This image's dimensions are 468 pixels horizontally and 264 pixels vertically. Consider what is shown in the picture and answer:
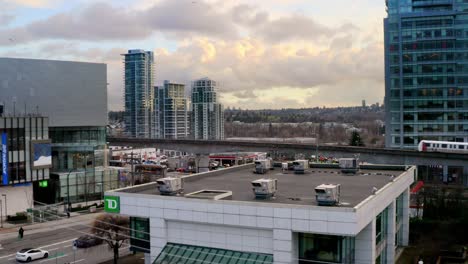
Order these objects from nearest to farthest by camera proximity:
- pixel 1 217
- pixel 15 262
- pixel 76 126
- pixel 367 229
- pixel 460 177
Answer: pixel 367 229, pixel 15 262, pixel 1 217, pixel 76 126, pixel 460 177

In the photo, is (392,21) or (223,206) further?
(392,21)

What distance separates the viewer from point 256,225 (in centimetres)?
2233

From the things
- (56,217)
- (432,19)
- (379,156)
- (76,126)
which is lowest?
(56,217)

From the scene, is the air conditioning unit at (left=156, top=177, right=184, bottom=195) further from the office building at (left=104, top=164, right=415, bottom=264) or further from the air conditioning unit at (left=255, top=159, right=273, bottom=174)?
the air conditioning unit at (left=255, top=159, right=273, bottom=174)

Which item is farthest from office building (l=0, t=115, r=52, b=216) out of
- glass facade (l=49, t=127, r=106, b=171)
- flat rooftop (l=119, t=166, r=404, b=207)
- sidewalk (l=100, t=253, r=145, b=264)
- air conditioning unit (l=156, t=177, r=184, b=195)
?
air conditioning unit (l=156, t=177, r=184, b=195)

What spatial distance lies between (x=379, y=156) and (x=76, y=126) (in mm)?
Answer: 43206

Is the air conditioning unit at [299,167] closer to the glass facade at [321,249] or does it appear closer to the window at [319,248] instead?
the glass facade at [321,249]

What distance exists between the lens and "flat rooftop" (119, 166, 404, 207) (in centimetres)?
2645

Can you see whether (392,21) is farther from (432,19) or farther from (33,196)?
(33,196)

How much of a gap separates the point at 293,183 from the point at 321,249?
10.0m

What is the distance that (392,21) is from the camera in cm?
9819

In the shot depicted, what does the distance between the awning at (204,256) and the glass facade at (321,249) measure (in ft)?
5.07

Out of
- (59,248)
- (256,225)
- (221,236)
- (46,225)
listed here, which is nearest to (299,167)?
(221,236)

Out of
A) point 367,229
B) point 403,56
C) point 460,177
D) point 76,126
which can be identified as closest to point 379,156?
point 460,177
